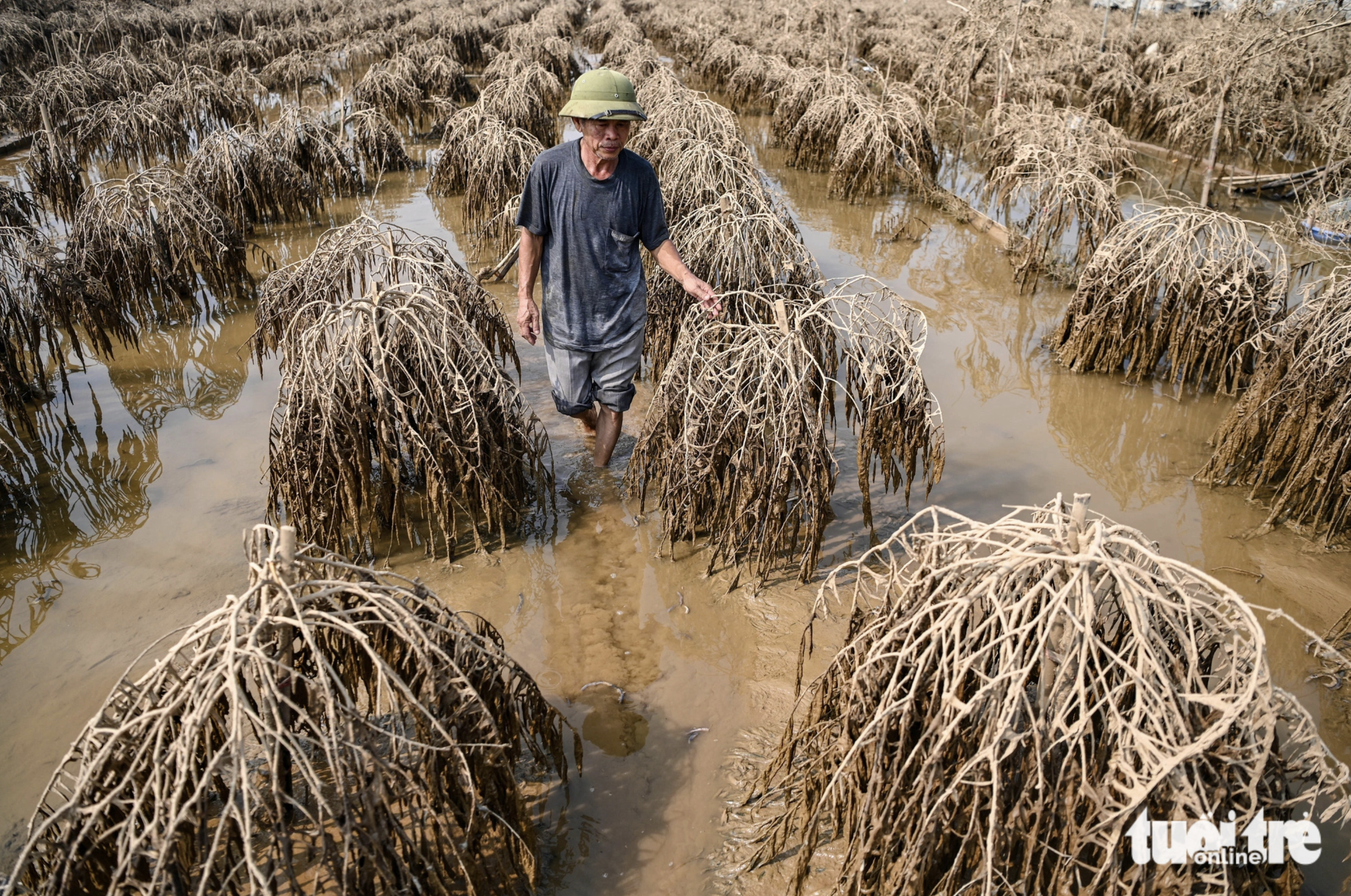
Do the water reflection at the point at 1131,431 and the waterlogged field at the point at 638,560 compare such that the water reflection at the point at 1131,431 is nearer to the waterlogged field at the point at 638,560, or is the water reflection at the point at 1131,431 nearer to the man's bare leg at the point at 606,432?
the waterlogged field at the point at 638,560

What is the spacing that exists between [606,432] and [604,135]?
1.63 meters

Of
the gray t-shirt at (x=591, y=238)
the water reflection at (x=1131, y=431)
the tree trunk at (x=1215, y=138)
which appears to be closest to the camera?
the gray t-shirt at (x=591, y=238)

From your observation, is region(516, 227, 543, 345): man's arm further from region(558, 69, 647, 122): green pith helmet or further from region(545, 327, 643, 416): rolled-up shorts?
region(558, 69, 647, 122): green pith helmet

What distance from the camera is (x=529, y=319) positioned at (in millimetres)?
4148

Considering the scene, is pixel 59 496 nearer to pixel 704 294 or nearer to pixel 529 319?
pixel 529 319

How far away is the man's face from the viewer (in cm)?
373

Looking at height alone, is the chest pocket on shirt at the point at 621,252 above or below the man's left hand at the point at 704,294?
above

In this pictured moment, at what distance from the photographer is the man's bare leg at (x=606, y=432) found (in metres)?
4.58

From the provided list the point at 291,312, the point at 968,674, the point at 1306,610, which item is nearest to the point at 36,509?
the point at 291,312

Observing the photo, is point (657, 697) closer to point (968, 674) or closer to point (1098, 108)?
point (968, 674)

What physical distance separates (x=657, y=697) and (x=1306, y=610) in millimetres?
3175

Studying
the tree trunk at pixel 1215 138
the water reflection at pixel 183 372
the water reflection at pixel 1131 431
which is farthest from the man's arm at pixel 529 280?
the tree trunk at pixel 1215 138

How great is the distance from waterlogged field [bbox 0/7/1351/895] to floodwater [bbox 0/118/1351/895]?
0.6 inches

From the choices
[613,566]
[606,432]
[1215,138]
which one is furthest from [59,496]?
[1215,138]
